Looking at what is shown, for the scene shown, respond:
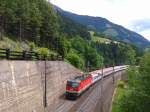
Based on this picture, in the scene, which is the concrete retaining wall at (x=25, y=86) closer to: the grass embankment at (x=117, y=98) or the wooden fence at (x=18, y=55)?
the wooden fence at (x=18, y=55)

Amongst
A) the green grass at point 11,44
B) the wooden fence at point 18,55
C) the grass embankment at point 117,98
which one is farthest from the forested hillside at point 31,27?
the wooden fence at point 18,55

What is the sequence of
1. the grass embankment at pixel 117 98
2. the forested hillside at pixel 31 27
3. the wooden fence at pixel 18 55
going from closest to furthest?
the wooden fence at pixel 18 55, the grass embankment at pixel 117 98, the forested hillside at pixel 31 27

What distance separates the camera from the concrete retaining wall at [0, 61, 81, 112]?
3359cm

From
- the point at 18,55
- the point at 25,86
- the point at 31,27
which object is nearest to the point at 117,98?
the point at 25,86

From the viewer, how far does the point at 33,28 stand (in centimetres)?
9506

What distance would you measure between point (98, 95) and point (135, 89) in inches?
1227

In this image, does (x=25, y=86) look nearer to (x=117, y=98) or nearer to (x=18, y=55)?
(x=18, y=55)

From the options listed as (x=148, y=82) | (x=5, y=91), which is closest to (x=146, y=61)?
(x=148, y=82)

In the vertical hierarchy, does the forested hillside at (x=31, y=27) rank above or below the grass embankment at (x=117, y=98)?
above

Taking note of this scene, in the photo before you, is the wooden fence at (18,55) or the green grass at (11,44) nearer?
the wooden fence at (18,55)

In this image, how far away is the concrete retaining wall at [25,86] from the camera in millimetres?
33594

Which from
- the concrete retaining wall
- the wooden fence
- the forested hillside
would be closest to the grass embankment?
the forested hillside

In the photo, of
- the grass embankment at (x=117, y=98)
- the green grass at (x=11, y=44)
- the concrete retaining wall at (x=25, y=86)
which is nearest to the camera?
the concrete retaining wall at (x=25, y=86)

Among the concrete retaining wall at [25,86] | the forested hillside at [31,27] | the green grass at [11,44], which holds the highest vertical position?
the forested hillside at [31,27]
